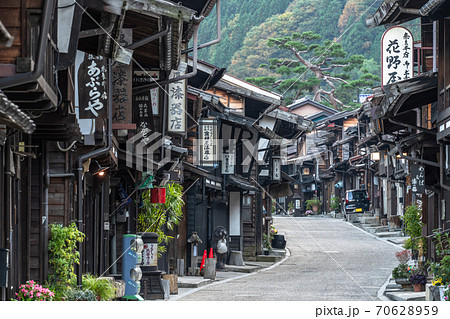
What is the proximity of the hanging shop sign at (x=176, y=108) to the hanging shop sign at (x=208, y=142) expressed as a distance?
6.57 metres

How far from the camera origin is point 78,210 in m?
15.8

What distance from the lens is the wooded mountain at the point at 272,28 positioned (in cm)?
11431

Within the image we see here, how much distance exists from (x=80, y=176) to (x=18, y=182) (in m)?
2.78

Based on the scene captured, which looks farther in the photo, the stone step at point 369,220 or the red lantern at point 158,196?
the stone step at point 369,220

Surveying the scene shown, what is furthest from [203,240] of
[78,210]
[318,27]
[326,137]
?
[318,27]

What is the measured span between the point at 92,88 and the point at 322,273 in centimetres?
1609

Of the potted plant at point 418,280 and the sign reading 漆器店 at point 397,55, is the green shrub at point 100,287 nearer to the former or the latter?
the potted plant at point 418,280

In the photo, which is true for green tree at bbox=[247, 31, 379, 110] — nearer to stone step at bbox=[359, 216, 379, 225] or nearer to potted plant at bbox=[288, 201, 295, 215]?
potted plant at bbox=[288, 201, 295, 215]

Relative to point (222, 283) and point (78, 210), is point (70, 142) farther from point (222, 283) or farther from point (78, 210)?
point (222, 283)

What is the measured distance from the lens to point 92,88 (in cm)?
1491

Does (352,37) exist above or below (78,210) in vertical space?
above

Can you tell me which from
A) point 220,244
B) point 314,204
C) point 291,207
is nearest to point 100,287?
point 220,244

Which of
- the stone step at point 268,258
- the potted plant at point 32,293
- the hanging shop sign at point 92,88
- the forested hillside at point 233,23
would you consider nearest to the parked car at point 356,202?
the stone step at point 268,258

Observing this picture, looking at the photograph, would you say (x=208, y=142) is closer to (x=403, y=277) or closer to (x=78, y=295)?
(x=403, y=277)
